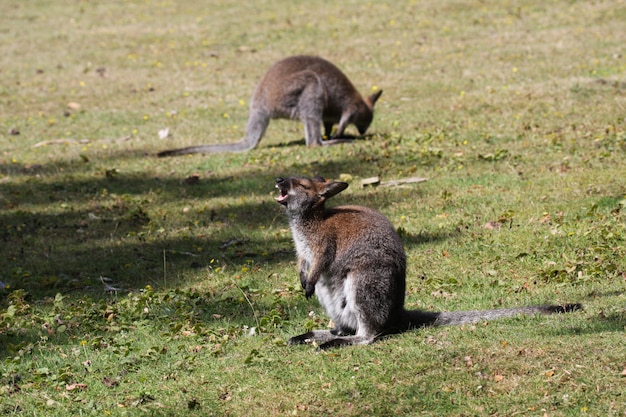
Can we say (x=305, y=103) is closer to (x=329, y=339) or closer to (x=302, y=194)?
(x=302, y=194)

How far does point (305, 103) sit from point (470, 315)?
287 inches

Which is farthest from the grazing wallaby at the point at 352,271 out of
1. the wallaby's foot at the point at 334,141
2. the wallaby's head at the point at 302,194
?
the wallaby's foot at the point at 334,141

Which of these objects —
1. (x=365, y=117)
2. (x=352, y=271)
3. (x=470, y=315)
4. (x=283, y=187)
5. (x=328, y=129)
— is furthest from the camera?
(x=328, y=129)

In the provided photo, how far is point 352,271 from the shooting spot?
5.88 meters

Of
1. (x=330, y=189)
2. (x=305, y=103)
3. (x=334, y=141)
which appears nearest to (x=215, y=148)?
(x=305, y=103)

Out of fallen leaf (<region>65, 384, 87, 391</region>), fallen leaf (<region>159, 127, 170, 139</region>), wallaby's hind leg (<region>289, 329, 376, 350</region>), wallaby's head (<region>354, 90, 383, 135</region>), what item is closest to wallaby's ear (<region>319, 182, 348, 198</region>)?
wallaby's hind leg (<region>289, 329, 376, 350</region>)

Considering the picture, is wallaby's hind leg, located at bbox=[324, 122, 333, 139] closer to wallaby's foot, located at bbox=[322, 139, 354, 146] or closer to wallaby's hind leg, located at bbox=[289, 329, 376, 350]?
wallaby's foot, located at bbox=[322, 139, 354, 146]

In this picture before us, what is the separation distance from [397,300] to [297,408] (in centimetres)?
125

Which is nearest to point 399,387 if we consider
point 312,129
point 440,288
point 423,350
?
point 423,350

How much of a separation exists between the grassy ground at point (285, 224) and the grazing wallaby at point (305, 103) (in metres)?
0.42

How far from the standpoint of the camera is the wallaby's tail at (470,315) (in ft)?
19.7

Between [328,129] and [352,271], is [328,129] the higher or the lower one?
the lower one

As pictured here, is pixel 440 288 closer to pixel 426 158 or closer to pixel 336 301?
pixel 336 301

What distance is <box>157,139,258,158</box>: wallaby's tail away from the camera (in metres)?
12.7
